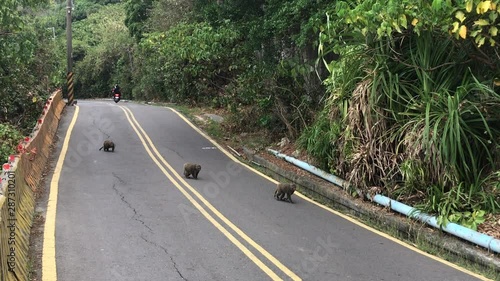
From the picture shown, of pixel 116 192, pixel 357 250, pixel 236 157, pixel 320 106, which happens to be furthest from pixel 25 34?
pixel 357 250

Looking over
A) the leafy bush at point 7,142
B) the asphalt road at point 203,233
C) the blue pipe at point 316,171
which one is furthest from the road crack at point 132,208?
the blue pipe at point 316,171

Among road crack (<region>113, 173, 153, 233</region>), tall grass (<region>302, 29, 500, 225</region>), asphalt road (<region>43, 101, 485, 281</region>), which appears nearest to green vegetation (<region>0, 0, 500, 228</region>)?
tall grass (<region>302, 29, 500, 225</region>)

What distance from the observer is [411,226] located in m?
8.15

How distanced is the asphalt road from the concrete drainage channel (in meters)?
0.46

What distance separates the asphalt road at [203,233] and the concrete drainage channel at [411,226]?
1.52 ft

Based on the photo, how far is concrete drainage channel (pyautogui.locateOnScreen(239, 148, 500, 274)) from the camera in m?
6.83

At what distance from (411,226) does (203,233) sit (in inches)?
139

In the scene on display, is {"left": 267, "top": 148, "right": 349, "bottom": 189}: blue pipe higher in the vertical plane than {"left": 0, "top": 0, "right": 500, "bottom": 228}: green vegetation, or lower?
lower

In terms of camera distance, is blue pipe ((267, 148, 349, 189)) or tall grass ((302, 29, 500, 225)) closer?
tall grass ((302, 29, 500, 225))

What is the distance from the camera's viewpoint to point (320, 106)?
14719mm

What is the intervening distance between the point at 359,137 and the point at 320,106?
485cm

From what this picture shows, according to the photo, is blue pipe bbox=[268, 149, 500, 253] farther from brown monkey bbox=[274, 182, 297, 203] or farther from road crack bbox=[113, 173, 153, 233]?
road crack bbox=[113, 173, 153, 233]

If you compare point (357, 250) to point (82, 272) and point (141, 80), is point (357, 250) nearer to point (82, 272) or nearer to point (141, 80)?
point (82, 272)

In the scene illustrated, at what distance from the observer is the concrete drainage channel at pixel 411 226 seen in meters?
6.83
